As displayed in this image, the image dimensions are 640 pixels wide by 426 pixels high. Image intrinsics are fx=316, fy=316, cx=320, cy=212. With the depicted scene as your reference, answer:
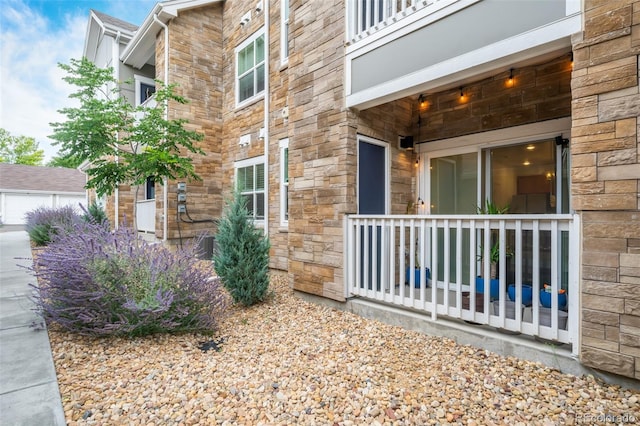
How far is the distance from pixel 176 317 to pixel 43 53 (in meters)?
20.6

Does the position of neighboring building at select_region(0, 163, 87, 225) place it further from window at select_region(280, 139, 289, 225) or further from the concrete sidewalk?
the concrete sidewalk

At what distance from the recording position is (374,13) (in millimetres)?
4016

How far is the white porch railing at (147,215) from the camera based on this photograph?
354 inches

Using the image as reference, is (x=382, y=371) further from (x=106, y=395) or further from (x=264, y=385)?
(x=106, y=395)

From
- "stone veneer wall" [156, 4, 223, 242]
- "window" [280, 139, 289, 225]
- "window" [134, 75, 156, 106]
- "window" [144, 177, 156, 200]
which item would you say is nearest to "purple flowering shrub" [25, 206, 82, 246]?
"window" [144, 177, 156, 200]

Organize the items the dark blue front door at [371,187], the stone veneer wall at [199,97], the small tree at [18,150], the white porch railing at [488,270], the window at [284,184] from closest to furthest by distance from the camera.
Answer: the white porch railing at [488,270], the dark blue front door at [371,187], the window at [284,184], the stone veneer wall at [199,97], the small tree at [18,150]

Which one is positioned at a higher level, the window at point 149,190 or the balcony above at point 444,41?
the balcony above at point 444,41

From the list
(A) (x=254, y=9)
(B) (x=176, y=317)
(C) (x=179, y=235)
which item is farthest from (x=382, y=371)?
(A) (x=254, y=9)

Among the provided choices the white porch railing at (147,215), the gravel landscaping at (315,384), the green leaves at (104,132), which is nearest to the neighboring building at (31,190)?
the white porch railing at (147,215)

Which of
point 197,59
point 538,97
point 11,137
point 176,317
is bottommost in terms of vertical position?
point 176,317

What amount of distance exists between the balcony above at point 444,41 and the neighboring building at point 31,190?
75.9 ft

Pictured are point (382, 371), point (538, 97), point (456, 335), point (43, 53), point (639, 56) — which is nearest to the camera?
point (639, 56)

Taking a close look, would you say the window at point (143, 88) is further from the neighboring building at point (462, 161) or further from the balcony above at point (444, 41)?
the balcony above at point (444, 41)

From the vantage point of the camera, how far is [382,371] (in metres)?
2.69
